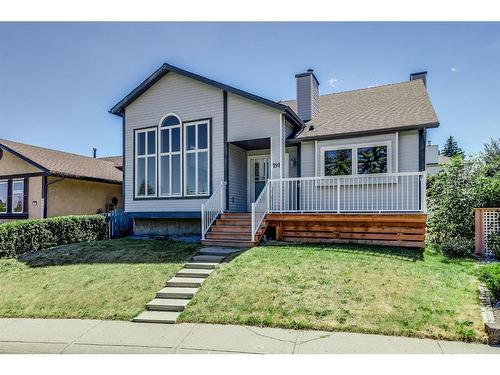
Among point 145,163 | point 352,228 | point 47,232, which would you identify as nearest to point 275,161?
point 352,228

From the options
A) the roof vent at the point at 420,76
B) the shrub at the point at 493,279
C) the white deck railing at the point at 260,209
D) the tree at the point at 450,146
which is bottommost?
the shrub at the point at 493,279

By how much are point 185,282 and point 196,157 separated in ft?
20.7

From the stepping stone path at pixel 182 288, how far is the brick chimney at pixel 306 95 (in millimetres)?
6669

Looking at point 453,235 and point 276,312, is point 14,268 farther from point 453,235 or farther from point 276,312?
point 453,235

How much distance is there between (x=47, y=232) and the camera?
40.4ft

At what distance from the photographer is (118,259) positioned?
950cm

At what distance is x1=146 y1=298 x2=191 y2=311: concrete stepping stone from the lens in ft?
20.8

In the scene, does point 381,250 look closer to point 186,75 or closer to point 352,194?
point 352,194

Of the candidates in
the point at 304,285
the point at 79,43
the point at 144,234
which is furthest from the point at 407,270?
the point at 79,43

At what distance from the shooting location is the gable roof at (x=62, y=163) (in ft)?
54.3

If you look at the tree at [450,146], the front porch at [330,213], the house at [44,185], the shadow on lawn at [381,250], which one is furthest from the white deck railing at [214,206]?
the tree at [450,146]

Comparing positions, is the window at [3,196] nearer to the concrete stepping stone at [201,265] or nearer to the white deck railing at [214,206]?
the white deck railing at [214,206]

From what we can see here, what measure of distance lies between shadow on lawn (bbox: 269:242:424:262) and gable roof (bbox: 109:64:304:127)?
469cm
